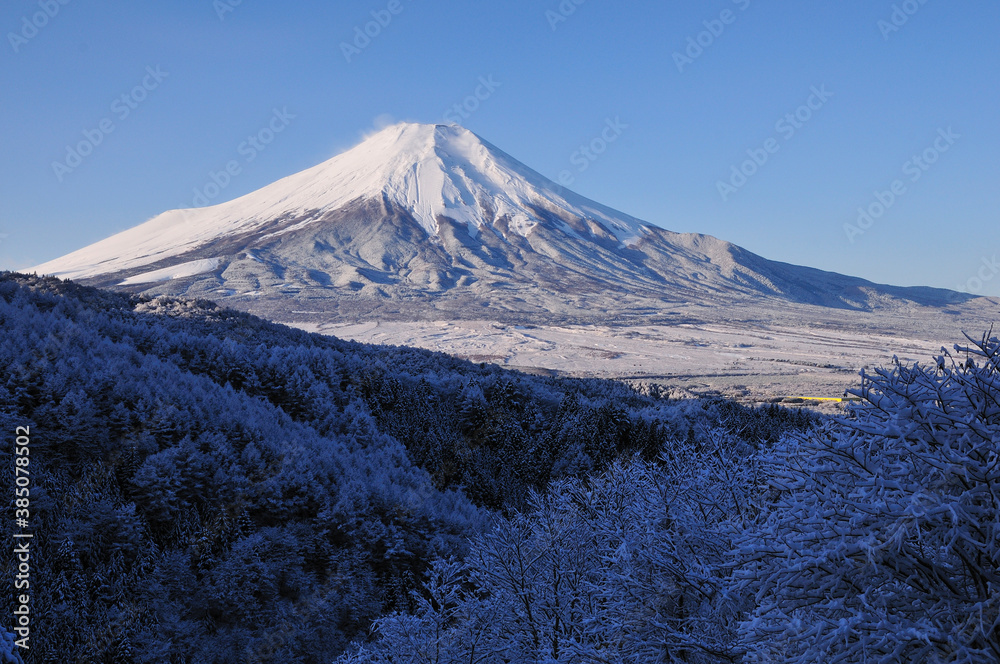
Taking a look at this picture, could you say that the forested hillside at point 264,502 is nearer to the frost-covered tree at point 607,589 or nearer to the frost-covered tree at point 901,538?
the frost-covered tree at point 607,589

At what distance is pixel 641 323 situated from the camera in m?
70.6

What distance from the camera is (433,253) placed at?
104312 millimetres

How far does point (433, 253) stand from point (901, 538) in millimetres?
103448

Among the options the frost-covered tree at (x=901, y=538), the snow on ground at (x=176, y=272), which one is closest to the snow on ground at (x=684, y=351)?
the frost-covered tree at (x=901, y=538)

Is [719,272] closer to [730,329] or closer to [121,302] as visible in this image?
[730,329]

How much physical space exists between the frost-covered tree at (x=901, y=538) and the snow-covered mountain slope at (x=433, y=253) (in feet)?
213

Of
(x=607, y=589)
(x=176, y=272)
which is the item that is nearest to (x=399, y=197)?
(x=176, y=272)

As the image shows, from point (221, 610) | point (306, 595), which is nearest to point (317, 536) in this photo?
point (306, 595)

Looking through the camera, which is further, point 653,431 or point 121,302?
point 121,302

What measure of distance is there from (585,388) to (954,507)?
2062 cm

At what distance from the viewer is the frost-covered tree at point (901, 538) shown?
2.83m

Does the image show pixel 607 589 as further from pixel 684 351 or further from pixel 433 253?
pixel 433 253

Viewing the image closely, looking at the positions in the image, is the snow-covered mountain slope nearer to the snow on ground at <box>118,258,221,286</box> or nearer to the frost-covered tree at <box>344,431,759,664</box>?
the snow on ground at <box>118,258,221,286</box>

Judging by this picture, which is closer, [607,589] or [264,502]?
[607,589]
